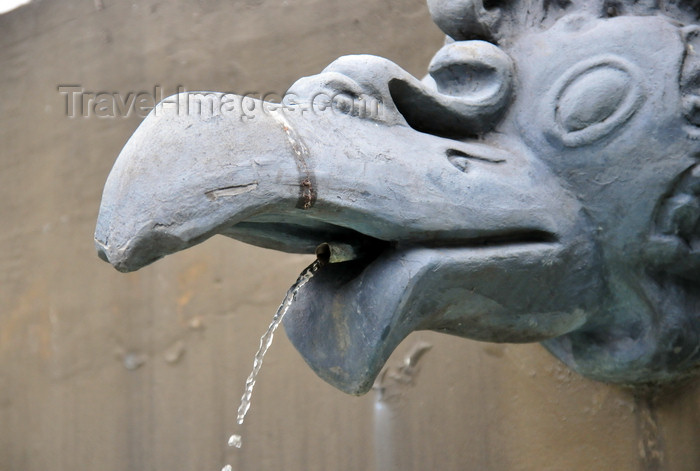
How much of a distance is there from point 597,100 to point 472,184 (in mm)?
145

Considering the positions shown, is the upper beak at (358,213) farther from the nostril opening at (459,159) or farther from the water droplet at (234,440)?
the water droplet at (234,440)

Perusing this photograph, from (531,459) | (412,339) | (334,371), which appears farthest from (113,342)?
(334,371)

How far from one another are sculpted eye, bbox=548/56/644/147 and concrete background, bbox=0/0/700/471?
1.26 ft

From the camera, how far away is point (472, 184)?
0.91m

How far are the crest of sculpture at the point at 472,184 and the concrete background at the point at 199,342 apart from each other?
229mm

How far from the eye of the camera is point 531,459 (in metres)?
1.27

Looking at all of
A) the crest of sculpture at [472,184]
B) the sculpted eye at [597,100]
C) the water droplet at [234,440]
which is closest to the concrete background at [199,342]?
the water droplet at [234,440]

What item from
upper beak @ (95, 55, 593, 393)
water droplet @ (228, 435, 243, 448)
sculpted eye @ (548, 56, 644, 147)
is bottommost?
water droplet @ (228, 435, 243, 448)

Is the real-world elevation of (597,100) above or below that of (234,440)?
above

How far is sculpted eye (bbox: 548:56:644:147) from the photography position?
94cm

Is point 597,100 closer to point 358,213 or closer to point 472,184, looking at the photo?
point 472,184

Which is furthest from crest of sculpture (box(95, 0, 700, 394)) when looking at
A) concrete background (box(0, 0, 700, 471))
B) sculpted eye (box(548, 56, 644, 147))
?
concrete background (box(0, 0, 700, 471))

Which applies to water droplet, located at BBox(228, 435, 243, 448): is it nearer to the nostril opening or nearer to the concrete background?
the concrete background

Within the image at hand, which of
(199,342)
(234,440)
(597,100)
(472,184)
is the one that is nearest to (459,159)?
(472,184)
